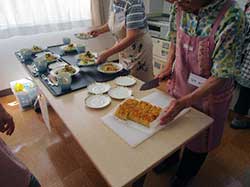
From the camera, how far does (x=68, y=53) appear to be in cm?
170

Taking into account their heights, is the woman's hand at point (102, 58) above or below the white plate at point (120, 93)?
above

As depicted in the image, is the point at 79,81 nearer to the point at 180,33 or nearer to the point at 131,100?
the point at 131,100

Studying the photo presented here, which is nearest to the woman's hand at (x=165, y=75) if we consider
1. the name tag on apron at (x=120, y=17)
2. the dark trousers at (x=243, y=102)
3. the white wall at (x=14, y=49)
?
the name tag on apron at (x=120, y=17)

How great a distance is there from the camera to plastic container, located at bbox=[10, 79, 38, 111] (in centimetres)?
214

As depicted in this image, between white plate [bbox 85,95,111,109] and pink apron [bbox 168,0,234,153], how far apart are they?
0.40m

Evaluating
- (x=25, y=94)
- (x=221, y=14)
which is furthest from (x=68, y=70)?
(x=25, y=94)

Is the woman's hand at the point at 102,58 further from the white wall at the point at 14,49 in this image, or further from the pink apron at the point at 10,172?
the white wall at the point at 14,49

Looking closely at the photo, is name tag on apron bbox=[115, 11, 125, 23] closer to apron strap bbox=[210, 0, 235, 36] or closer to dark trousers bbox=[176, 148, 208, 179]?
apron strap bbox=[210, 0, 235, 36]

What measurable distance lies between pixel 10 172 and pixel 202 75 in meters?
0.93

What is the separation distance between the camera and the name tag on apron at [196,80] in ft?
3.15

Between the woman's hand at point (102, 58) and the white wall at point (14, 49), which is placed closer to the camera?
the woman's hand at point (102, 58)

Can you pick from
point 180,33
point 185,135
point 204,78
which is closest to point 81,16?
point 180,33

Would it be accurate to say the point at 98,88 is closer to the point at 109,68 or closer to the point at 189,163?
the point at 109,68

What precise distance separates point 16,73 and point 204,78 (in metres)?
2.35
